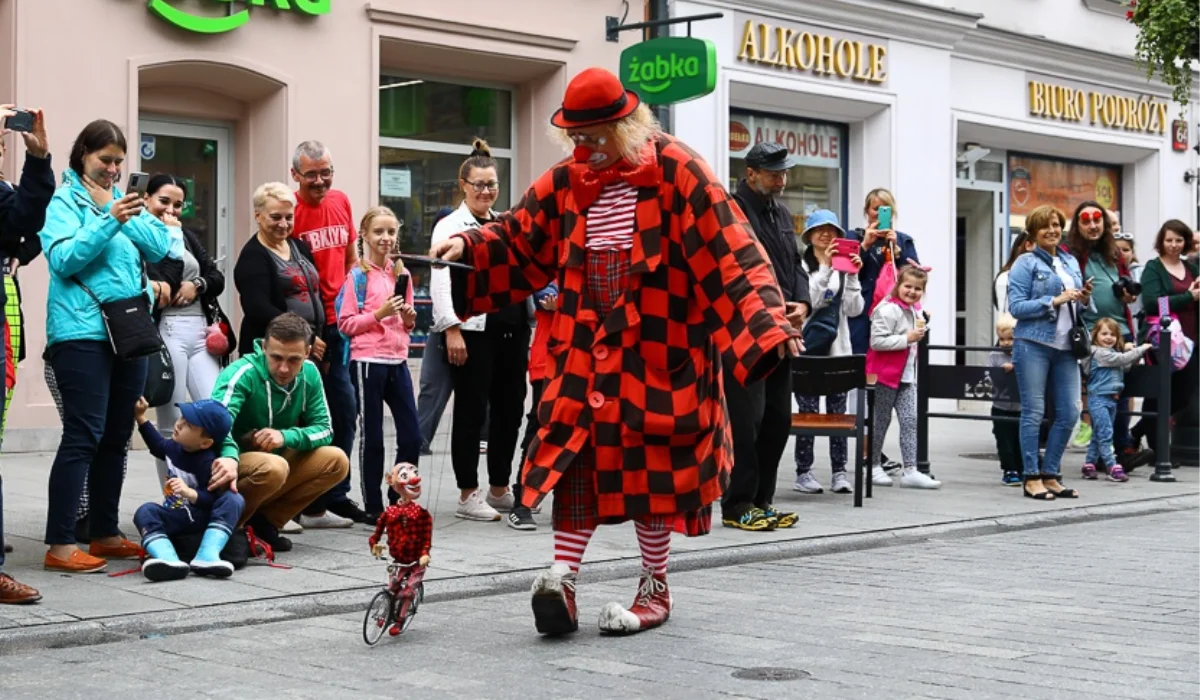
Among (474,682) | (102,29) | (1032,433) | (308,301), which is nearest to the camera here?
(474,682)

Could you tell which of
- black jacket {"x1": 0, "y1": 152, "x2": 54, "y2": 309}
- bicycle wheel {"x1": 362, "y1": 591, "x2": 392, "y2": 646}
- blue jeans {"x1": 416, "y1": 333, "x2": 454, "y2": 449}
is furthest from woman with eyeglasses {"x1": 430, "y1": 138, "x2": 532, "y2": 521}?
bicycle wheel {"x1": 362, "y1": 591, "x2": 392, "y2": 646}

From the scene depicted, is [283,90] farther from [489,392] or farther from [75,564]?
[75,564]

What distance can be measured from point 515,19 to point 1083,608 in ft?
33.4

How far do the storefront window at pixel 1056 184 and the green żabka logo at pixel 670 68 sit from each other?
923cm

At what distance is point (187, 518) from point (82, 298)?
3.30ft

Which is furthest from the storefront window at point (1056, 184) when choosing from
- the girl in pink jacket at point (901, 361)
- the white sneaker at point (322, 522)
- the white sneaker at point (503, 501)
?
the white sneaker at point (322, 522)

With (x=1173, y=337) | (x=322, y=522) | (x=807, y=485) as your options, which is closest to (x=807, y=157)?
(x=1173, y=337)

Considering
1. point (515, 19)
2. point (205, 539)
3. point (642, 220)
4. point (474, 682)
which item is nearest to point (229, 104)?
point (515, 19)

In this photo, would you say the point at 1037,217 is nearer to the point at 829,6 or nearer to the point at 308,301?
the point at 308,301

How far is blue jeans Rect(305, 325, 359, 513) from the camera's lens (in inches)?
351

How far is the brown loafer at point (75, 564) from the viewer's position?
7.35 m

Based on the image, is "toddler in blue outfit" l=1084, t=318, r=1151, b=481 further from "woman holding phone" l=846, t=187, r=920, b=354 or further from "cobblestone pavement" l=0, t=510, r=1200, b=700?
"cobblestone pavement" l=0, t=510, r=1200, b=700

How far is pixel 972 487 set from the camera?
476 inches

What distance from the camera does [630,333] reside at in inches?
245
